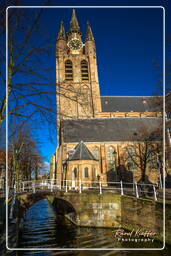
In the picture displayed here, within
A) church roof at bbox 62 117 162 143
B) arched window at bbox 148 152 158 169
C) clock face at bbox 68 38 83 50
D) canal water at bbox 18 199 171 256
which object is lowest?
canal water at bbox 18 199 171 256

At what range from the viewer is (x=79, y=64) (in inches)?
1796

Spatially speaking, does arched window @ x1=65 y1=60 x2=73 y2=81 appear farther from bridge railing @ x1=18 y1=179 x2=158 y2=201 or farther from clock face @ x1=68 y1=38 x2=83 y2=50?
bridge railing @ x1=18 y1=179 x2=158 y2=201

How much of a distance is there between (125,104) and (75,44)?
1866 centimetres

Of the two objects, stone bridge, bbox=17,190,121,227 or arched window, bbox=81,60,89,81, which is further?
arched window, bbox=81,60,89,81

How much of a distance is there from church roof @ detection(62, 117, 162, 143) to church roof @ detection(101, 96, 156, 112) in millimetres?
6514

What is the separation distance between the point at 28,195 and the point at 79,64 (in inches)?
1399

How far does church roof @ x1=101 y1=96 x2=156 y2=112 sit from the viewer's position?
42344 millimetres

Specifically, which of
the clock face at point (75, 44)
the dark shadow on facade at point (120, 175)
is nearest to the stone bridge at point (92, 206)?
the dark shadow on facade at point (120, 175)

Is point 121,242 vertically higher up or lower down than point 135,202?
lower down

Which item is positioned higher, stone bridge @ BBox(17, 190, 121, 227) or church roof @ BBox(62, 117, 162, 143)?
church roof @ BBox(62, 117, 162, 143)

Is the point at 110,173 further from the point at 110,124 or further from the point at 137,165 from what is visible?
the point at 110,124

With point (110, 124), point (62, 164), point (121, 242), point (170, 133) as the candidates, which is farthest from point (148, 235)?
point (110, 124)

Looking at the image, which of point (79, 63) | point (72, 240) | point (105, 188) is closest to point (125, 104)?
point (79, 63)

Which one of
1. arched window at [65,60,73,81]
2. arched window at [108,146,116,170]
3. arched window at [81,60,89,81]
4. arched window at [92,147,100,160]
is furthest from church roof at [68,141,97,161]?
arched window at [65,60,73,81]
